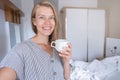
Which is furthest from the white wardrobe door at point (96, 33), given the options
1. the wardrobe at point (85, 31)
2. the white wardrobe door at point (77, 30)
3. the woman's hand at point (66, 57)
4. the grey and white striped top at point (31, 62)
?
the grey and white striped top at point (31, 62)

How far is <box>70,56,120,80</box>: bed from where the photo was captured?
1742 mm

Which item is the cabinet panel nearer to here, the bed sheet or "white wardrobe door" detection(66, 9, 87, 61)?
"white wardrobe door" detection(66, 9, 87, 61)

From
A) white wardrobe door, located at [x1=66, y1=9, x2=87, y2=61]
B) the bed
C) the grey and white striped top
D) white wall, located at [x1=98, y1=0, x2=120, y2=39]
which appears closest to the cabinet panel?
white wardrobe door, located at [x1=66, y1=9, x2=87, y2=61]

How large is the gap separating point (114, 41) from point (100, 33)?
38 cm

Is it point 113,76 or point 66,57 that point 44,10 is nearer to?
point 66,57

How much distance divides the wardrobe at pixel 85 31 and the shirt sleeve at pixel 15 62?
8.36 feet

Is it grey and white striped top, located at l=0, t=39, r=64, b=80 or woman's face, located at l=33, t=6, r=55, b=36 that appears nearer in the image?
grey and white striped top, located at l=0, t=39, r=64, b=80

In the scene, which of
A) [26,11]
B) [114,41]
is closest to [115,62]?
[114,41]

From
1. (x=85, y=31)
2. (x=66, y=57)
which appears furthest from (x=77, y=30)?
(x=66, y=57)

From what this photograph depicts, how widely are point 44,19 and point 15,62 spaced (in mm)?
256

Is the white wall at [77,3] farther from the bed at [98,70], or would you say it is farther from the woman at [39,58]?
the woman at [39,58]

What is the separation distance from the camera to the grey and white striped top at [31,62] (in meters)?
0.66

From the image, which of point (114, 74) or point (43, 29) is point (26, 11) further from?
point (43, 29)

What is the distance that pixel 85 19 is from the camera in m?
3.28
